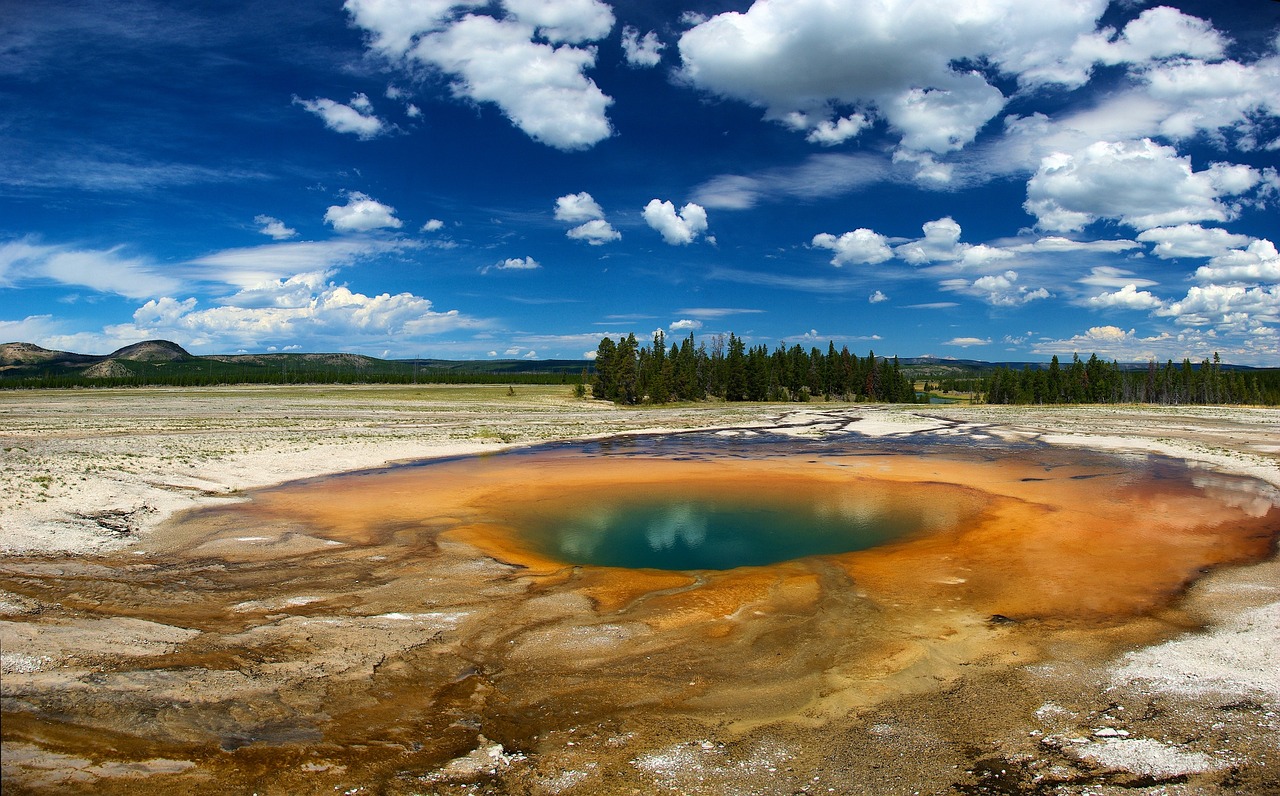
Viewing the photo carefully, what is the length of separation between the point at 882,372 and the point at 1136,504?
334 feet

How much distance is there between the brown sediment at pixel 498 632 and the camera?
629 cm

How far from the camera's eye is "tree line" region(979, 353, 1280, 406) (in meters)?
116

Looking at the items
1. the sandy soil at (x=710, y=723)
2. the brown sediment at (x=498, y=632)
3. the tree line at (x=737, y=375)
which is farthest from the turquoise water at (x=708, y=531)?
the tree line at (x=737, y=375)

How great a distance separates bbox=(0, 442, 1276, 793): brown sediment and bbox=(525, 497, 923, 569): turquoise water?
80 cm

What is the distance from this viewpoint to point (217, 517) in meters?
16.8

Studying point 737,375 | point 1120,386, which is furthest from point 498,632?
point 1120,386

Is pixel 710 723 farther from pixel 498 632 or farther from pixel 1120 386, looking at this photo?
pixel 1120 386

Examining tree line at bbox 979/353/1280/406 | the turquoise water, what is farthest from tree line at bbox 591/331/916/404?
the turquoise water

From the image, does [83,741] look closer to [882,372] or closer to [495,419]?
[495,419]

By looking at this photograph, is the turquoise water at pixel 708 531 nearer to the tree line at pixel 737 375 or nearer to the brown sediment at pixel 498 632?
the brown sediment at pixel 498 632

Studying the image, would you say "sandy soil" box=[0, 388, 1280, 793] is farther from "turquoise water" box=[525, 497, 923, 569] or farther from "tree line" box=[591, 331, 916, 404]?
"tree line" box=[591, 331, 916, 404]

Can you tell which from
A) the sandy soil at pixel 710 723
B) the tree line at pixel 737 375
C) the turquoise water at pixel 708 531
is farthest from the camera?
the tree line at pixel 737 375

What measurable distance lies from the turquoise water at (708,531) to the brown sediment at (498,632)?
2.64ft

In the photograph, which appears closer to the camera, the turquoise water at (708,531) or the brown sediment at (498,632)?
the brown sediment at (498,632)
